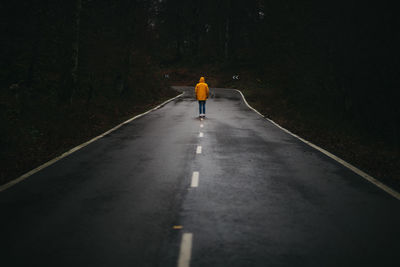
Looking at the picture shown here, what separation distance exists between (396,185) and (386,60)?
9034mm

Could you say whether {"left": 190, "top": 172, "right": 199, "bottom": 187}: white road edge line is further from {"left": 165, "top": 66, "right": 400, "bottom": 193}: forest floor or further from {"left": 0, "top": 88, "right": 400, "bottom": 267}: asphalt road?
{"left": 165, "top": 66, "right": 400, "bottom": 193}: forest floor

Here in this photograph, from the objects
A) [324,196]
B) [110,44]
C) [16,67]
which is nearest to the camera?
[324,196]

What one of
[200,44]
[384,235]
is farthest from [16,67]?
[200,44]

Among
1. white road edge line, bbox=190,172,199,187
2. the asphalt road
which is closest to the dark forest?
the asphalt road

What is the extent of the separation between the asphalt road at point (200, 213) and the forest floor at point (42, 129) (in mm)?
1003

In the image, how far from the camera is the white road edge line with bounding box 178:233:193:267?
15.9 feet

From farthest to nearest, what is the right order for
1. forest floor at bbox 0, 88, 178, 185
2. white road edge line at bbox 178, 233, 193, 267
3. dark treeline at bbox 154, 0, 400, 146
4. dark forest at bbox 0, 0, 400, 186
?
dark treeline at bbox 154, 0, 400, 146, dark forest at bbox 0, 0, 400, 186, forest floor at bbox 0, 88, 178, 185, white road edge line at bbox 178, 233, 193, 267

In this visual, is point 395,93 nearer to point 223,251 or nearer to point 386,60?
point 386,60

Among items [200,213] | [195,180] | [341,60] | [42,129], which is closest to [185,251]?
[200,213]

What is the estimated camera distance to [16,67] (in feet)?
72.2

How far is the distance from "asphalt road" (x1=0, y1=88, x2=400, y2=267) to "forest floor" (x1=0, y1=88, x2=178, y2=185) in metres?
1.00

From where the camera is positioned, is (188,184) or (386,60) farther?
(386,60)

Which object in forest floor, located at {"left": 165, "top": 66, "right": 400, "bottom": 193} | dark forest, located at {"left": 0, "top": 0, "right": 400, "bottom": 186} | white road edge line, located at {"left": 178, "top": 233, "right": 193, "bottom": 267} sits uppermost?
dark forest, located at {"left": 0, "top": 0, "right": 400, "bottom": 186}

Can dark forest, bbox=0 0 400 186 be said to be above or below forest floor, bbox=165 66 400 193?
above
